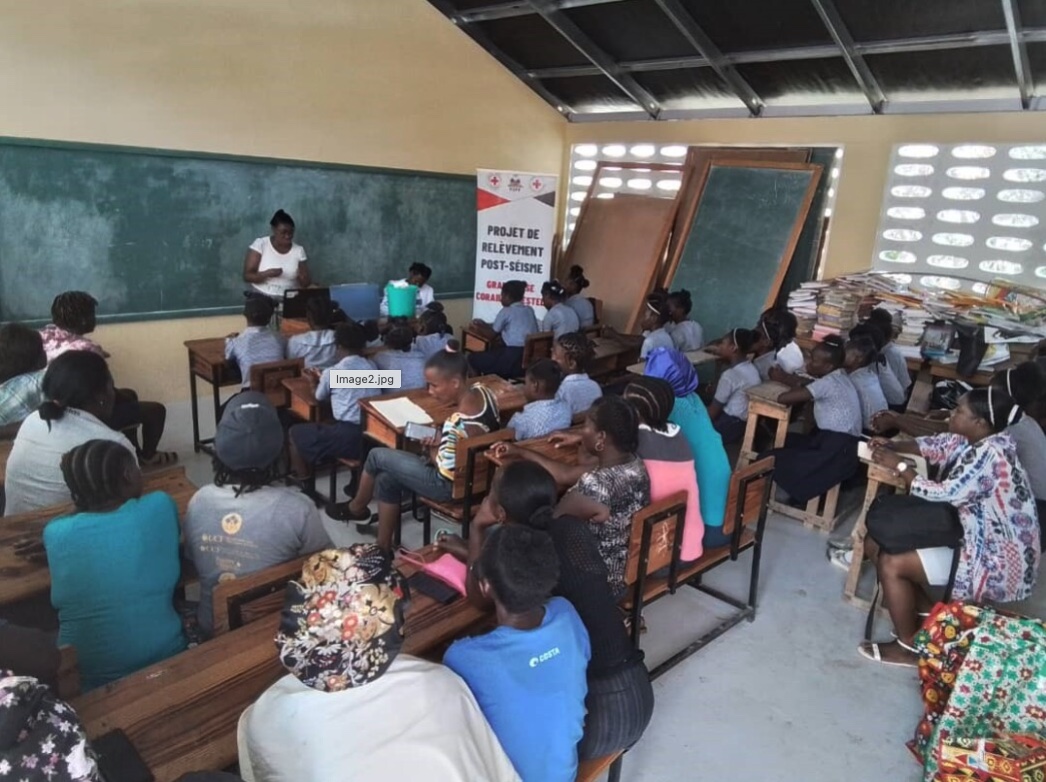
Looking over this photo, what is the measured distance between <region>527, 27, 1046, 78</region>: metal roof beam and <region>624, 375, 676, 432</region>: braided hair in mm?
3907

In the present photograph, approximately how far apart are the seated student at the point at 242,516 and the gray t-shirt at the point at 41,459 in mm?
494

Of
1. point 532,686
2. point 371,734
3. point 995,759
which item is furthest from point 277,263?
point 995,759

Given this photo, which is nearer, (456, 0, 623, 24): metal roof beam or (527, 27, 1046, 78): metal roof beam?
(527, 27, 1046, 78): metal roof beam

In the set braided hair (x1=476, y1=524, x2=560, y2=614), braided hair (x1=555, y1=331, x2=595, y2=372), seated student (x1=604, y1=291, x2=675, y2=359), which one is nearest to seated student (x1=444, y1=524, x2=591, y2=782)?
braided hair (x1=476, y1=524, x2=560, y2=614)

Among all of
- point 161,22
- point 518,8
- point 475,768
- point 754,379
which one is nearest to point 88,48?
point 161,22

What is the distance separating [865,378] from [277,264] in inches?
158

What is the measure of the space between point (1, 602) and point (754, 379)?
3735 millimetres

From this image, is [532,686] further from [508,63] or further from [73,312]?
[508,63]

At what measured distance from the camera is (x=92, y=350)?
3453 mm

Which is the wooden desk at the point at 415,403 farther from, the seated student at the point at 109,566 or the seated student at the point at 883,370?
the seated student at the point at 883,370

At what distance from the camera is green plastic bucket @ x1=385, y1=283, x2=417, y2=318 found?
566cm

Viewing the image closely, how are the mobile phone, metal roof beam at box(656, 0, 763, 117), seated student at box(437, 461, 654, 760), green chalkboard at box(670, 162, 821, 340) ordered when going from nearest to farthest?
1. seated student at box(437, 461, 654, 760)
2. the mobile phone
3. metal roof beam at box(656, 0, 763, 117)
4. green chalkboard at box(670, 162, 821, 340)

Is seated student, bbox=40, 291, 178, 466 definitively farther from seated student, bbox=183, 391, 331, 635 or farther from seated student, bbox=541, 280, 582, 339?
seated student, bbox=541, 280, 582, 339

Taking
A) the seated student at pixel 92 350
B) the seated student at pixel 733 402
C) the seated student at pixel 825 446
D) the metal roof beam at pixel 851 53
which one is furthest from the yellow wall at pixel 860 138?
the seated student at pixel 92 350
